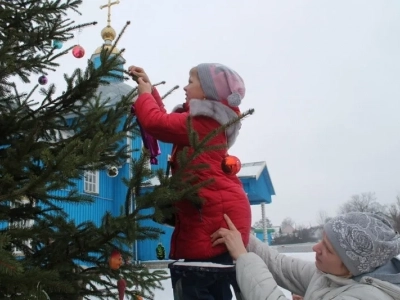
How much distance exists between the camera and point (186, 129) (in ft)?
7.38

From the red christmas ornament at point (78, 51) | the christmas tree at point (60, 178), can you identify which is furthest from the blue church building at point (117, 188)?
the christmas tree at point (60, 178)

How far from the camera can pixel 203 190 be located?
231 centimetres

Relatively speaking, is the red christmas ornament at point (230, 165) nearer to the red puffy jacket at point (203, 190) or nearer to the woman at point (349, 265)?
the red puffy jacket at point (203, 190)

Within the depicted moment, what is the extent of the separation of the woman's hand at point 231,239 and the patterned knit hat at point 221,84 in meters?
0.65

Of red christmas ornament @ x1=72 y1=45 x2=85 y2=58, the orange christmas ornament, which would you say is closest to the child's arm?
the orange christmas ornament

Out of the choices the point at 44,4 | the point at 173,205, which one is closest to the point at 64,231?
the point at 173,205

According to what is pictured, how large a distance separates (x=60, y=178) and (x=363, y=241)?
136 centimetres

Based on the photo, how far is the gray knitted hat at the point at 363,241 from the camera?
178cm

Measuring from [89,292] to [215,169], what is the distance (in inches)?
48.2

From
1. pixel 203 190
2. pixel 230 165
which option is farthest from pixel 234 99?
pixel 203 190

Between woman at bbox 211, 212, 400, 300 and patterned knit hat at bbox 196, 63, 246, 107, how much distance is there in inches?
31.6

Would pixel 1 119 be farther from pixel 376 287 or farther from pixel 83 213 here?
pixel 83 213

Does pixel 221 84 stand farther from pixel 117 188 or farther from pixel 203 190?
pixel 117 188

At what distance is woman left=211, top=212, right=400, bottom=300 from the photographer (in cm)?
175
